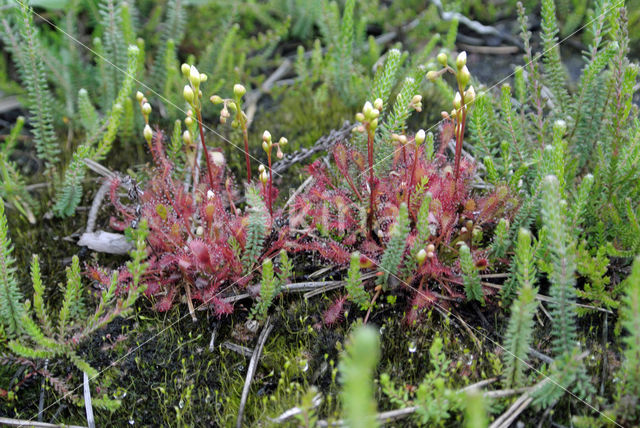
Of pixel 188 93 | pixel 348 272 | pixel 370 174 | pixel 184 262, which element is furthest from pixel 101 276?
pixel 370 174

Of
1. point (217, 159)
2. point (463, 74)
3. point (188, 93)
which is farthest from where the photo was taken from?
point (217, 159)

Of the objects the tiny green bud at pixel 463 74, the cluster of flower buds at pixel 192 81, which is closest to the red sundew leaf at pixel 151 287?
the cluster of flower buds at pixel 192 81

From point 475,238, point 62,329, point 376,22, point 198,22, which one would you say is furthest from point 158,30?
point 475,238

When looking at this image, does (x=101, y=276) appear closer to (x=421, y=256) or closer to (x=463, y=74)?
(x=421, y=256)

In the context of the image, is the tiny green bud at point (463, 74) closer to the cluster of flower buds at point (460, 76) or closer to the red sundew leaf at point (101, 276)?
the cluster of flower buds at point (460, 76)

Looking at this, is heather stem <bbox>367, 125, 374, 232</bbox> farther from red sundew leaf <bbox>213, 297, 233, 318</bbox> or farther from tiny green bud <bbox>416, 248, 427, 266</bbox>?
red sundew leaf <bbox>213, 297, 233, 318</bbox>

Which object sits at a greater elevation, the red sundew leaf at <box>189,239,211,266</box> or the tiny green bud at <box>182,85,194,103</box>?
the tiny green bud at <box>182,85,194,103</box>

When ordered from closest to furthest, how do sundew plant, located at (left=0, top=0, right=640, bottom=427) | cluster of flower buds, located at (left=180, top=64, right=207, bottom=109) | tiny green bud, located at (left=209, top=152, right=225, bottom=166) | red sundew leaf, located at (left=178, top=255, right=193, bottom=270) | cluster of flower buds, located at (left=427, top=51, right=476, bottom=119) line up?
sundew plant, located at (left=0, top=0, right=640, bottom=427)
cluster of flower buds, located at (left=427, top=51, right=476, bottom=119)
cluster of flower buds, located at (left=180, top=64, right=207, bottom=109)
red sundew leaf, located at (left=178, top=255, right=193, bottom=270)
tiny green bud, located at (left=209, top=152, right=225, bottom=166)

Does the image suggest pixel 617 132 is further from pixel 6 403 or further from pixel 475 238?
pixel 6 403

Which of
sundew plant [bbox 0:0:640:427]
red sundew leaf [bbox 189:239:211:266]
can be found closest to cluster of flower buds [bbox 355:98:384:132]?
sundew plant [bbox 0:0:640:427]

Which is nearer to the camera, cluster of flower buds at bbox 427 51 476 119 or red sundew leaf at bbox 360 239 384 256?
cluster of flower buds at bbox 427 51 476 119

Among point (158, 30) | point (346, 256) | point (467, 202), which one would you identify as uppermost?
point (158, 30)
